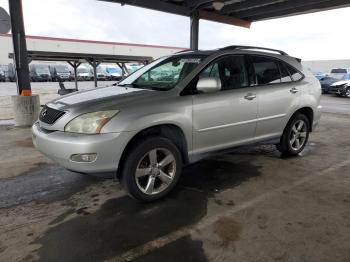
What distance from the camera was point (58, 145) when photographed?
3143 mm

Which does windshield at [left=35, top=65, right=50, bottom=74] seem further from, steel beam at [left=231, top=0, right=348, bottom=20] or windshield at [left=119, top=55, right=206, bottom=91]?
windshield at [left=119, top=55, right=206, bottom=91]

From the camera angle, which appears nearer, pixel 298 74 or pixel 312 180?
pixel 312 180

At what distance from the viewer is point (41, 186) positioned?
4.04 m

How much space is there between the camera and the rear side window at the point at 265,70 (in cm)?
447

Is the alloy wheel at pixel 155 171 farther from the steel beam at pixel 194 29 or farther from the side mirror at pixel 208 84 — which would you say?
the steel beam at pixel 194 29

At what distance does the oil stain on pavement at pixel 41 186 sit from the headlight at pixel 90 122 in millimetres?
1061

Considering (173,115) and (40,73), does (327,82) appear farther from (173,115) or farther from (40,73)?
(40,73)

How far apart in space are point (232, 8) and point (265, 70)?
296 inches

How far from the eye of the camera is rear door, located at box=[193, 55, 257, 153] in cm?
379

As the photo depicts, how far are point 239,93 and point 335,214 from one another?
1865 mm

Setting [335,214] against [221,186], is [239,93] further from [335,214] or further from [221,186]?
[335,214]

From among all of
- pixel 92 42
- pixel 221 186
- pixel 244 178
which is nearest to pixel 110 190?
pixel 221 186

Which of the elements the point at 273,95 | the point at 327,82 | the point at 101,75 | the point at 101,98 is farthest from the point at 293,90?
the point at 101,75

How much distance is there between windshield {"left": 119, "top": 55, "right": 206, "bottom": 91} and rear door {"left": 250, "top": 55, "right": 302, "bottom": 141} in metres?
1.00
